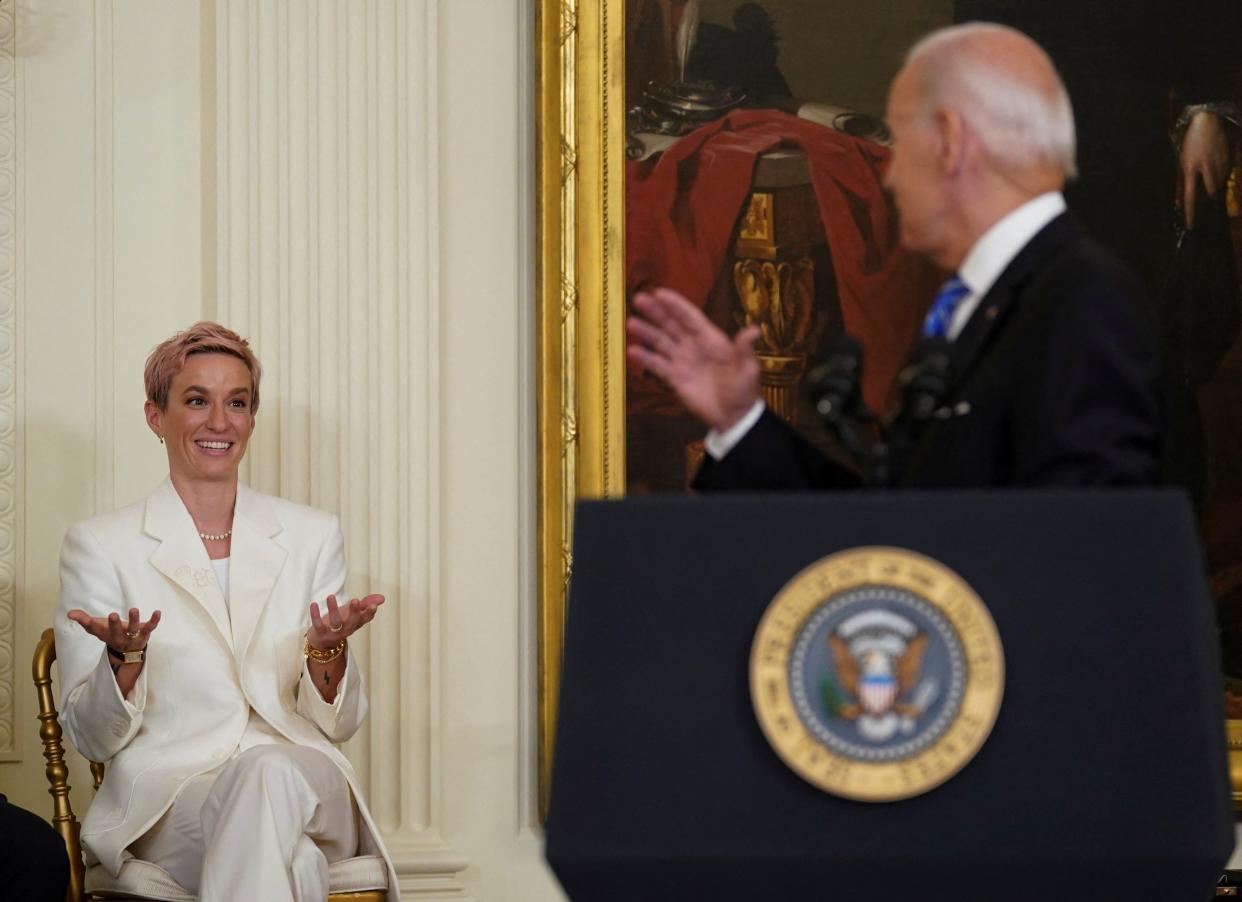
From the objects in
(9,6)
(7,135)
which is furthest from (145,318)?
(9,6)

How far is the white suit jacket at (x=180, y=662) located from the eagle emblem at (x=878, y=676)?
2.41m

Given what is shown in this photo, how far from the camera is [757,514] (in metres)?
1.69

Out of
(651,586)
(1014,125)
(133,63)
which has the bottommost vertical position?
(651,586)

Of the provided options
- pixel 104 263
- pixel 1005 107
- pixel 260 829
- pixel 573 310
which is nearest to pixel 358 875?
pixel 260 829

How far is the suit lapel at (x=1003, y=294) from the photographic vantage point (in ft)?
6.57

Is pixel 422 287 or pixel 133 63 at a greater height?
pixel 133 63

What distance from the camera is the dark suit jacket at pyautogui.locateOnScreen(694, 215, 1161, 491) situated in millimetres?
1823

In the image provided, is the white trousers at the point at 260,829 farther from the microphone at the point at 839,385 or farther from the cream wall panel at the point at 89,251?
the microphone at the point at 839,385

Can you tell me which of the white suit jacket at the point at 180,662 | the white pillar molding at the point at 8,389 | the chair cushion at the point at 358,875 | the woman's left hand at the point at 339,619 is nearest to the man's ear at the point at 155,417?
the white suit jacket at the point at 180,662

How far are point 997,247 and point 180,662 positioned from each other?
8.37ft

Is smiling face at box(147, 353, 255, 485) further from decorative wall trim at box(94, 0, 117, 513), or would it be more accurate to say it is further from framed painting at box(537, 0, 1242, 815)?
framed painting at box(537, 0, 1242, 815)

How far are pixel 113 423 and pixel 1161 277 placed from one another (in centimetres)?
322

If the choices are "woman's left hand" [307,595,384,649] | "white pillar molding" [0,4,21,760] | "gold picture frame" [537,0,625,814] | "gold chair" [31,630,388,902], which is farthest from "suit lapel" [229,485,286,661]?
"gold picture frame" [537,0,625,814]

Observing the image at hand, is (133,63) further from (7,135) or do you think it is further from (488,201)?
(488,201)
